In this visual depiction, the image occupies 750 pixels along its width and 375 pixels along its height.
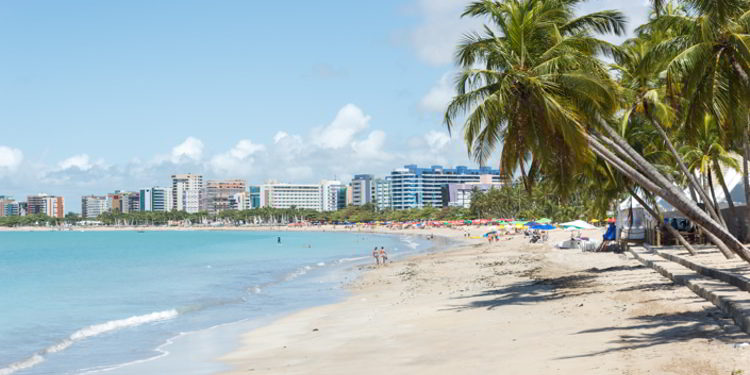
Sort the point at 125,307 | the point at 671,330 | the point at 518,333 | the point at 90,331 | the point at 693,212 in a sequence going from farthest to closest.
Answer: the point at 125,307
the point at 90,331
the point at 518,333
the point at 693,212
the point at 671,330

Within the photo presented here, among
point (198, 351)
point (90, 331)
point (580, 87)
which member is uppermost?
point (580, 87)

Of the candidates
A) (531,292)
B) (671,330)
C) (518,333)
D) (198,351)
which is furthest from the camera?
(531,292)

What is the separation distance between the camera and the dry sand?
28.7 feet

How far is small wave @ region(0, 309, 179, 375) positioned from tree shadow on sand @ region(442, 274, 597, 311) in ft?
30.4

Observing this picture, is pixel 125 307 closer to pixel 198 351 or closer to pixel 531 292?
pixel 198 351

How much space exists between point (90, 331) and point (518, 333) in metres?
12.7

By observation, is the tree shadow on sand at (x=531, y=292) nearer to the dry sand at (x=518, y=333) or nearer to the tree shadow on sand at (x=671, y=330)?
the dry sand at (x=518, y=333)

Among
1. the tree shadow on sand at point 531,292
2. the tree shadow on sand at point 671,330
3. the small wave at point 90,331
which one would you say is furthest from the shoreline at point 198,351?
the tree shadow on sand at point 671,330

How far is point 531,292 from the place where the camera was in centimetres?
1864

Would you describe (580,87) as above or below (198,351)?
above

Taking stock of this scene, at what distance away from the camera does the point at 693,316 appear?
11031mm

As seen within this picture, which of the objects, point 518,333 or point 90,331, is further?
point 90,331

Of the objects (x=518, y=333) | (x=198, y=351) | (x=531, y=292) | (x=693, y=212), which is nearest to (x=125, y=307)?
(x=198, y=351)

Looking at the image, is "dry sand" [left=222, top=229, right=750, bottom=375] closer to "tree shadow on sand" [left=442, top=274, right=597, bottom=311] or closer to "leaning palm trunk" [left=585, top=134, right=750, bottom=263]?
"tree shadow on sand" [left=442, top=274, right=597, bottom=311]
